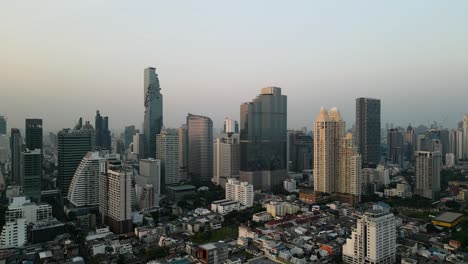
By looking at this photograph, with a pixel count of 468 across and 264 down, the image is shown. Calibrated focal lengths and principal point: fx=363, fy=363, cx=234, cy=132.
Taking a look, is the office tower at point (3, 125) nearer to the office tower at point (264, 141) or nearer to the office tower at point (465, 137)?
the office tower at point (264, 141)

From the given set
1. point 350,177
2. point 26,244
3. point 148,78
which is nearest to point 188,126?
point 148,78

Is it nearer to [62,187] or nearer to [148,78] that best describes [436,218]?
[62,187]

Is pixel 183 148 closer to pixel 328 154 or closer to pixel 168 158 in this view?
pixel 168 158

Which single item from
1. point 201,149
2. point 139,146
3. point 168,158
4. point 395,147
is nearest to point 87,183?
point 168,158

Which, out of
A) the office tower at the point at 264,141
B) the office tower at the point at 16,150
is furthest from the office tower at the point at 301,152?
the office tower at the point at 16,150

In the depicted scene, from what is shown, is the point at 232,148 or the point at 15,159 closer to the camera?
the point at 15,159
